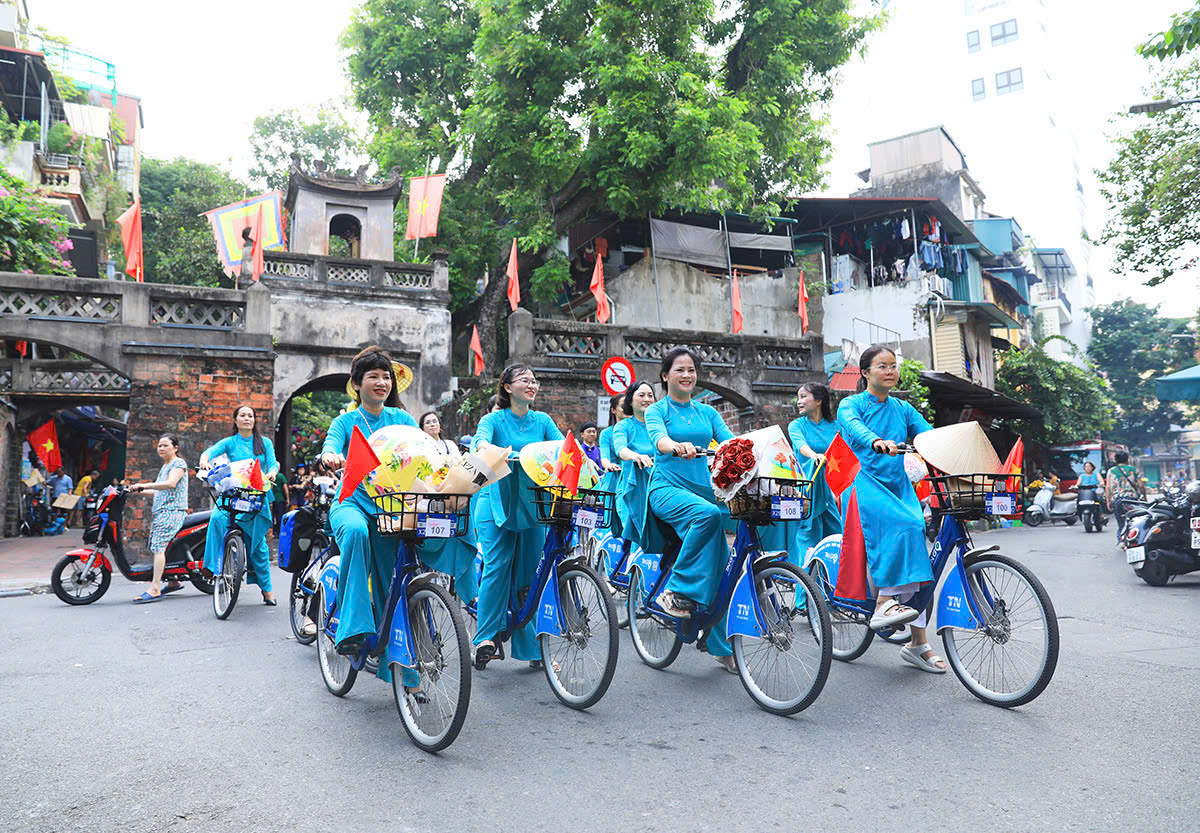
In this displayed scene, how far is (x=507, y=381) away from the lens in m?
4.82

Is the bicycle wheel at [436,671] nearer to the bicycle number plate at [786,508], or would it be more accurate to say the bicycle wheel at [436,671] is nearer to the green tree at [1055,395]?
the bicycle number plate at [786,508]

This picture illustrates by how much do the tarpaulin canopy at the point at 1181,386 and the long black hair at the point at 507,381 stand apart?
10.9 metres

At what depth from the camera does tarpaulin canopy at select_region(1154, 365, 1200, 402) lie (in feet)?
38.9

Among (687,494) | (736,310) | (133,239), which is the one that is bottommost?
(687,494)

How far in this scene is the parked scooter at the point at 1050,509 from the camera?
65.1 feet

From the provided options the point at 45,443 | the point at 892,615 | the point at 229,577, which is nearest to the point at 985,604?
the point at 892,615

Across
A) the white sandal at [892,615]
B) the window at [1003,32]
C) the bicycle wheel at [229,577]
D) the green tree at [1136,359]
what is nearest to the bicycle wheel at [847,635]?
the white sandal at [892,615]

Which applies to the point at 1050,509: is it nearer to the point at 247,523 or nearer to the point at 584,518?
the point at 247,523

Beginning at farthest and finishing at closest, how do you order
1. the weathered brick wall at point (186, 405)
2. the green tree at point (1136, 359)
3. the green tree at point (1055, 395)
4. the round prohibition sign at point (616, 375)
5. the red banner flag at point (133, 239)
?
the green tree at point (1136, 359) → the green tree at point (1055, 395) → the red banner flag at point (133, 239) → the round prohibition sign at point (616, 375) → the weathered brick wall at point (186, 405)

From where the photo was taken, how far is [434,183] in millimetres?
17453

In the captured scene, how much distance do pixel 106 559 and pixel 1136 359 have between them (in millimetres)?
43700

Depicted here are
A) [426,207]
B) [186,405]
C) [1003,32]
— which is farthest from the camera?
[1003,32]

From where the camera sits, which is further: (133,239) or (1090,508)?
(1090,508)

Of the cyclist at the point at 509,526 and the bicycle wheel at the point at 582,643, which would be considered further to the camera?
the cyclist at the point at 509,526
